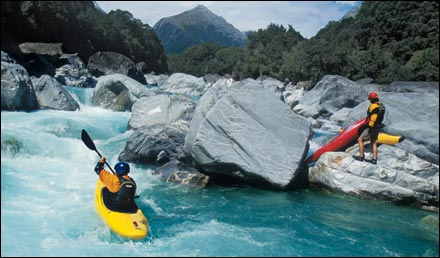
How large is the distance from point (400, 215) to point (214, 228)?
3.22m

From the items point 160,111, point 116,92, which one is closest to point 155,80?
point 116,92

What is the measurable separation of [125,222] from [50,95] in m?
8.39

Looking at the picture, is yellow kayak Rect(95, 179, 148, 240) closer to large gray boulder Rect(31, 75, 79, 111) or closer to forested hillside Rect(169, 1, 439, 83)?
forested hillside Rect(169, 1, 439, 83)

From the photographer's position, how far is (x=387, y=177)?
700cm

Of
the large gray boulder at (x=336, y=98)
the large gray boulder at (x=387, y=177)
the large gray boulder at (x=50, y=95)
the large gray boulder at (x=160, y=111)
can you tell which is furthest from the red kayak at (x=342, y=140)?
the large gray boulder at (x=336, y=98)

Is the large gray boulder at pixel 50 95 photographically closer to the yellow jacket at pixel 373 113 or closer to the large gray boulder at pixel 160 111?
the large gray boulder at pixel 160 111

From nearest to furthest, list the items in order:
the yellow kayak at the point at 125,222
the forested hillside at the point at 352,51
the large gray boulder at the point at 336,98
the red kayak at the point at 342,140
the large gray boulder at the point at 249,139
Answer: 1. the yellow kayak at the point at 125,222
2. the large gray boulder at the point at 249,139
3. the red kayak at the point at 342,140
4. the forested hillside at the point at 352,51
5. the large gray boulder at the point at 336,98

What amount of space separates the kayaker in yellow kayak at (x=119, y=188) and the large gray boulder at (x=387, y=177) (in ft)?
13.0

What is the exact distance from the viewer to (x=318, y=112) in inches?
746

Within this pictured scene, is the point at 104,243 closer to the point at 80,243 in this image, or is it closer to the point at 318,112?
the point at 80,243

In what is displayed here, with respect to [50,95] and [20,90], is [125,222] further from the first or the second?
[50,95]

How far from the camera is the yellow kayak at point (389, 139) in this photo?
770 centimetres

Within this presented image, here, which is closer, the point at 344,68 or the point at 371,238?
the point at 371,238

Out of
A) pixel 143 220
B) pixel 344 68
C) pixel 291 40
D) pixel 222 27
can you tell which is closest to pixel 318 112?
pixel 344 68
